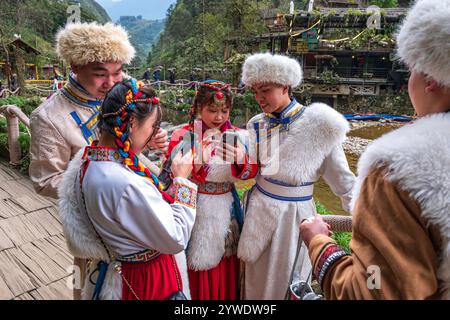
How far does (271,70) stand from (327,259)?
47.4 inches

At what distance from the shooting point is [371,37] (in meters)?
18.6

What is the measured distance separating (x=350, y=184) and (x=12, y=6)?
28.4m

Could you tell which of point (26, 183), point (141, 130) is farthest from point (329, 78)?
point (141, 130)

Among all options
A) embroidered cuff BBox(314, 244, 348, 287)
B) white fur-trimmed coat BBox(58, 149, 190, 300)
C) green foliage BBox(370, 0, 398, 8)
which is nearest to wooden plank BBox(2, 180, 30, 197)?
white fur-trimmed coat BBox(58, 149, 190, 300)

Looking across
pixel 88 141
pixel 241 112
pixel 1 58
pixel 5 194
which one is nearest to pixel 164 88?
pixel 241 112

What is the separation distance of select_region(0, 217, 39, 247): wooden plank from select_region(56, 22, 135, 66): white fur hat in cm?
184

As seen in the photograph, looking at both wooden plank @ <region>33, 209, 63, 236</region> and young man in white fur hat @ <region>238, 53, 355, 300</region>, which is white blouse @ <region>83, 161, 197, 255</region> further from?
wooden plank @ <region>33, 209, 63, 236</region>

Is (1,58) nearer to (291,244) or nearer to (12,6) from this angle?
(12,6)

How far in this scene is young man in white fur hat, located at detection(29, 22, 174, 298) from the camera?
169 centimetres

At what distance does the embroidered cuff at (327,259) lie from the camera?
3.29 ft

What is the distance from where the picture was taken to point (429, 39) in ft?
2.67

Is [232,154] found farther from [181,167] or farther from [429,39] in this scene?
[429,39]

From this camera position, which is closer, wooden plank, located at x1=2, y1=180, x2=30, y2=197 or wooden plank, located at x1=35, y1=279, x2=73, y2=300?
wooden plank, located at x1=35, y1=279, x2=73, y2=300

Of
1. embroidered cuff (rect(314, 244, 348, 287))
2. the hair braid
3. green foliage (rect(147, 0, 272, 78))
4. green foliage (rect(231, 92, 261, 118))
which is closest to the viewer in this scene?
embroidered cuff (rect(314, 244, 348, 287))
